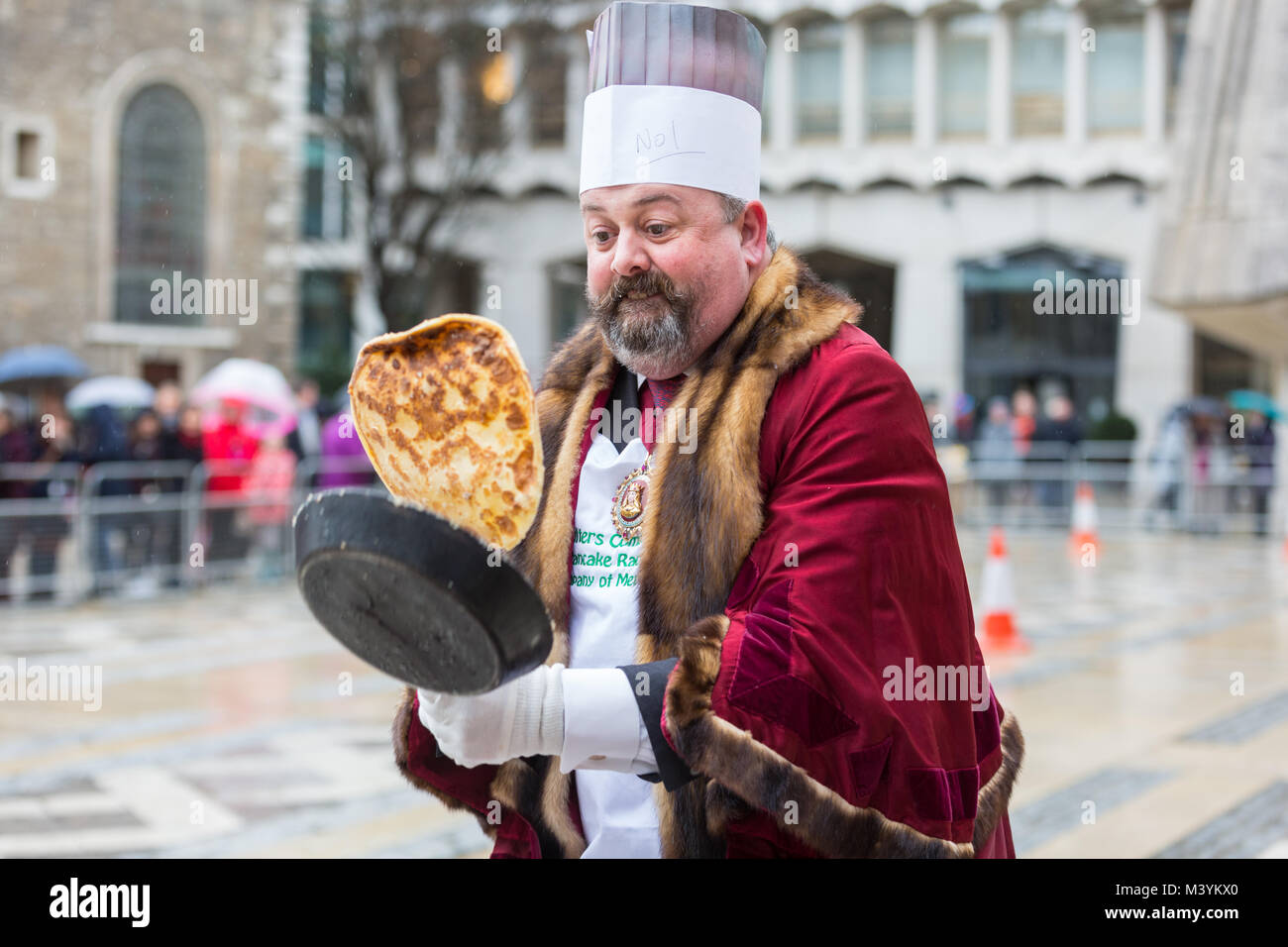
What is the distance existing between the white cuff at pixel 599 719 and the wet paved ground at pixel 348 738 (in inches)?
152

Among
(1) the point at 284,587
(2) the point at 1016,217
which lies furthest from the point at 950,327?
(1) the point at 284,587

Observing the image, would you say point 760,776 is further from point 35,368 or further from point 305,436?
point 35,368

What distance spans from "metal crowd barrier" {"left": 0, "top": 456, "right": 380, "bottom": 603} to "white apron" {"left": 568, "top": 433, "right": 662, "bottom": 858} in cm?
1100

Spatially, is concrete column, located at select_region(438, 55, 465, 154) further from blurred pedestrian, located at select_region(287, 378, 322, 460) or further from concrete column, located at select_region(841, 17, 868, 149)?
blurred pedestrian, located at select_region(287, 378, 322, 460)

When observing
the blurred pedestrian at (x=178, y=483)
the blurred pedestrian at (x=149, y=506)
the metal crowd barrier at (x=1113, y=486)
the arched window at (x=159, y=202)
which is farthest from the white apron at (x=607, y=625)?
the arched window at (x=159, y=202)

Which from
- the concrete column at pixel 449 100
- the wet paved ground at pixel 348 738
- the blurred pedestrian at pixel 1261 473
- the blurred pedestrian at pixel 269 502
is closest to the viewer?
the wet paved ground at pixel 348 738

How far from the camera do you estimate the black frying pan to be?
1795 millimetres

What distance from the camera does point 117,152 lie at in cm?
2841

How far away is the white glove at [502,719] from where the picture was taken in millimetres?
1984

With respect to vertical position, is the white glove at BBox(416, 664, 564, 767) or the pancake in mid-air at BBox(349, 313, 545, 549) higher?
the pancake in mid-air at BBox(349, 313, 545, 549)

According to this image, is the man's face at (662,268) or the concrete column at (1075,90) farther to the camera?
the concrete column at (1075,90)

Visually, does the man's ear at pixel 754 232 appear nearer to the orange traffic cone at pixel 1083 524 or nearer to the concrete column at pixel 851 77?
the orange traffic cone at pixel 1083 524

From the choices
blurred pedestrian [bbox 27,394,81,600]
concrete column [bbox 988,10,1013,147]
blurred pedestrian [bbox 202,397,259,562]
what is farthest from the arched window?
concrete column [bbox 988,10,1013,147]
